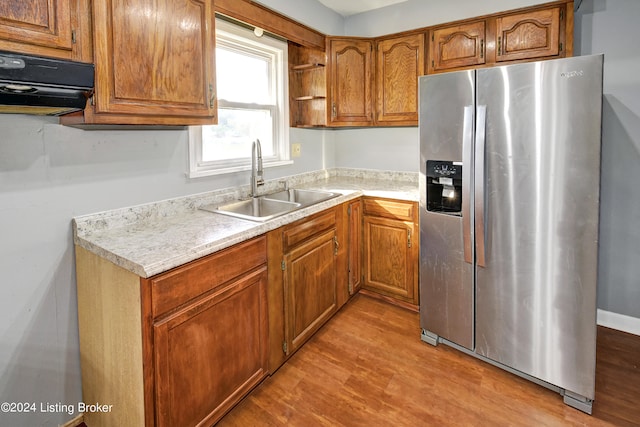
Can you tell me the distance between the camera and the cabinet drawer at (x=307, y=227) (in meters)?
2.02

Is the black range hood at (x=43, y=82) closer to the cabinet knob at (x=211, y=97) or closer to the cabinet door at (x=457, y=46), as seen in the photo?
the cabinet knob at (x=211, y=97)

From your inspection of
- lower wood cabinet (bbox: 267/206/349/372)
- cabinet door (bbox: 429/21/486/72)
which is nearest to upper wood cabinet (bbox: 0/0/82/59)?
lower wood cabinet (bbox: 267/206/349/372)

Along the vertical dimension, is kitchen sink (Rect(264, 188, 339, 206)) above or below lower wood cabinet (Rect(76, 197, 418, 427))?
above

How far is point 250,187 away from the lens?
102 inches

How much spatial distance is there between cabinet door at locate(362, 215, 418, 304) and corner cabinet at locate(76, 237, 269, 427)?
1.20m

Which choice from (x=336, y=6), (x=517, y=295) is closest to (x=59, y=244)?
(x=517, y=295)

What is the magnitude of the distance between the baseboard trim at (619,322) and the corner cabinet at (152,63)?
2.88 meters

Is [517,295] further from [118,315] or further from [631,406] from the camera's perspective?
[118,315]

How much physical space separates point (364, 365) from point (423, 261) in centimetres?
72

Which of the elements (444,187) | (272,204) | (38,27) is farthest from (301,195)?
(38,27)

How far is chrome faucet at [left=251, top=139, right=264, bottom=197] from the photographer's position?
2.39 metres

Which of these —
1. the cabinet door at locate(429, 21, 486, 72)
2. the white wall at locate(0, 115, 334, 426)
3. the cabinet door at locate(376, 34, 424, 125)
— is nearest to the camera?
the white wall at locate(0, 115, 334, 426)

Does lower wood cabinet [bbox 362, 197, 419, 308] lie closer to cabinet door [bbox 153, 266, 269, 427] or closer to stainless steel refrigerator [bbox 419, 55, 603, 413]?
stainless steel refrigerator [bbox 419, 55, 603, 413]

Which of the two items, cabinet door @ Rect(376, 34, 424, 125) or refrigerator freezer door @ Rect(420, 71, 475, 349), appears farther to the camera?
cabinet door @ Rect(376, 34, 424, 125)
